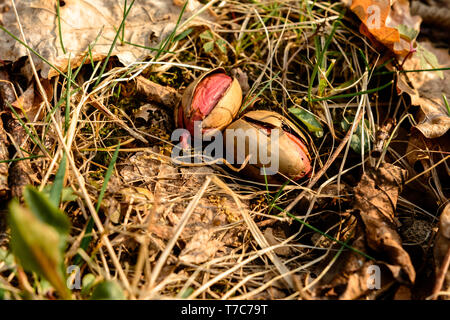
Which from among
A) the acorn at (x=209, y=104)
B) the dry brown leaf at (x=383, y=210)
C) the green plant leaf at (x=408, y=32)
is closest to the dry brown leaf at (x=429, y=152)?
the dry brown leaf at (x=383, y=210)

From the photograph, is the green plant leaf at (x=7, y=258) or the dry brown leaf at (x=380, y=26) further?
the dry brown leaf at (x=380, y=26)

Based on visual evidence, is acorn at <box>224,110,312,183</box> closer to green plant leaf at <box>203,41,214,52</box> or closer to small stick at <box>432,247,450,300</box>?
green plant leaf at <box>203,41,214,52</box>

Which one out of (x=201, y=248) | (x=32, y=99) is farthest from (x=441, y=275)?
(x=32, y=99)

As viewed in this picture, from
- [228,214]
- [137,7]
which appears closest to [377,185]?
[228,214]

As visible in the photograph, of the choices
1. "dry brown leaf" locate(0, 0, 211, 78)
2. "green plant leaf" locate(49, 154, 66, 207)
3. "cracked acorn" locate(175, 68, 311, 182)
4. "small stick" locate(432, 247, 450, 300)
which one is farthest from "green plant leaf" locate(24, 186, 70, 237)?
"small stick" locate(432, 247, 450, 300)

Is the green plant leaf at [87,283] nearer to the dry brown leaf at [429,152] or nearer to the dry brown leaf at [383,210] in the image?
the dry brown leaf at [383,210]
